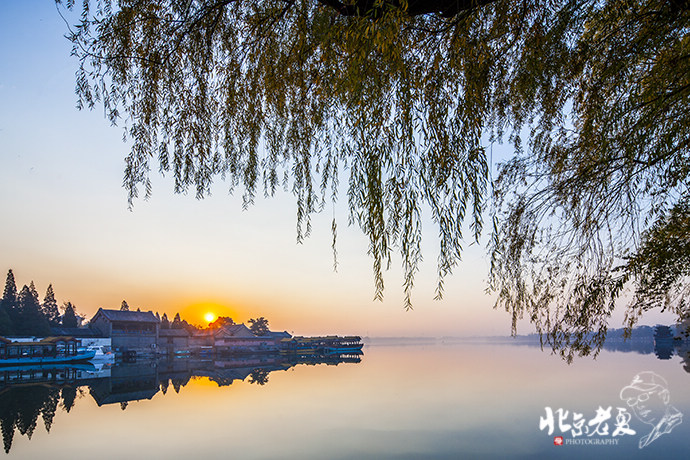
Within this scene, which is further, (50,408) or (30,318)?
(30,318)

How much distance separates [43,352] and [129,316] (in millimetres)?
10955

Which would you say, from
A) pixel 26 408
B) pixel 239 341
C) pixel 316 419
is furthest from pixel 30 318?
pixel 316 419

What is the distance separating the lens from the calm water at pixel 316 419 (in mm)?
13273

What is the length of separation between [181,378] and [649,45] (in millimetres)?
33641

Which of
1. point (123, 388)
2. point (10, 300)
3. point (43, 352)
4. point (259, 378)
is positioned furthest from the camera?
point (10, 300)

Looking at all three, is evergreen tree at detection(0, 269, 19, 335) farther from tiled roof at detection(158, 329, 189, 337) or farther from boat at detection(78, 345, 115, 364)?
tiled roof at detection(158, 329, 189, 337)

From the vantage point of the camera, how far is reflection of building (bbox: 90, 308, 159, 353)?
5016 centimetres

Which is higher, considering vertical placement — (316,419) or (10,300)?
(10,300)

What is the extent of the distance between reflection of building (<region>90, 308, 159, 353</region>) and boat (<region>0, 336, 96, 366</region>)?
4.62 meters

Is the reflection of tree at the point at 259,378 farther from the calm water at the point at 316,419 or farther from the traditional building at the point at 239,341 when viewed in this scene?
the traditional building at the point at 239,341

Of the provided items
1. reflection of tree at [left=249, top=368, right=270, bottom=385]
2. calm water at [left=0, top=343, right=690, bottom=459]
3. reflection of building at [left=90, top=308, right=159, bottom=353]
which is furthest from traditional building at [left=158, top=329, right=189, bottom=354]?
calm water at [left=0, top=343, right=690, bottom=459]

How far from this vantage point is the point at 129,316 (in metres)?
52.4

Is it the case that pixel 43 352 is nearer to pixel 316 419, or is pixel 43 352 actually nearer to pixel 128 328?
pixel 128 328

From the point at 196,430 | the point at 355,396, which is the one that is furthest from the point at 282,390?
the point at 196,430
